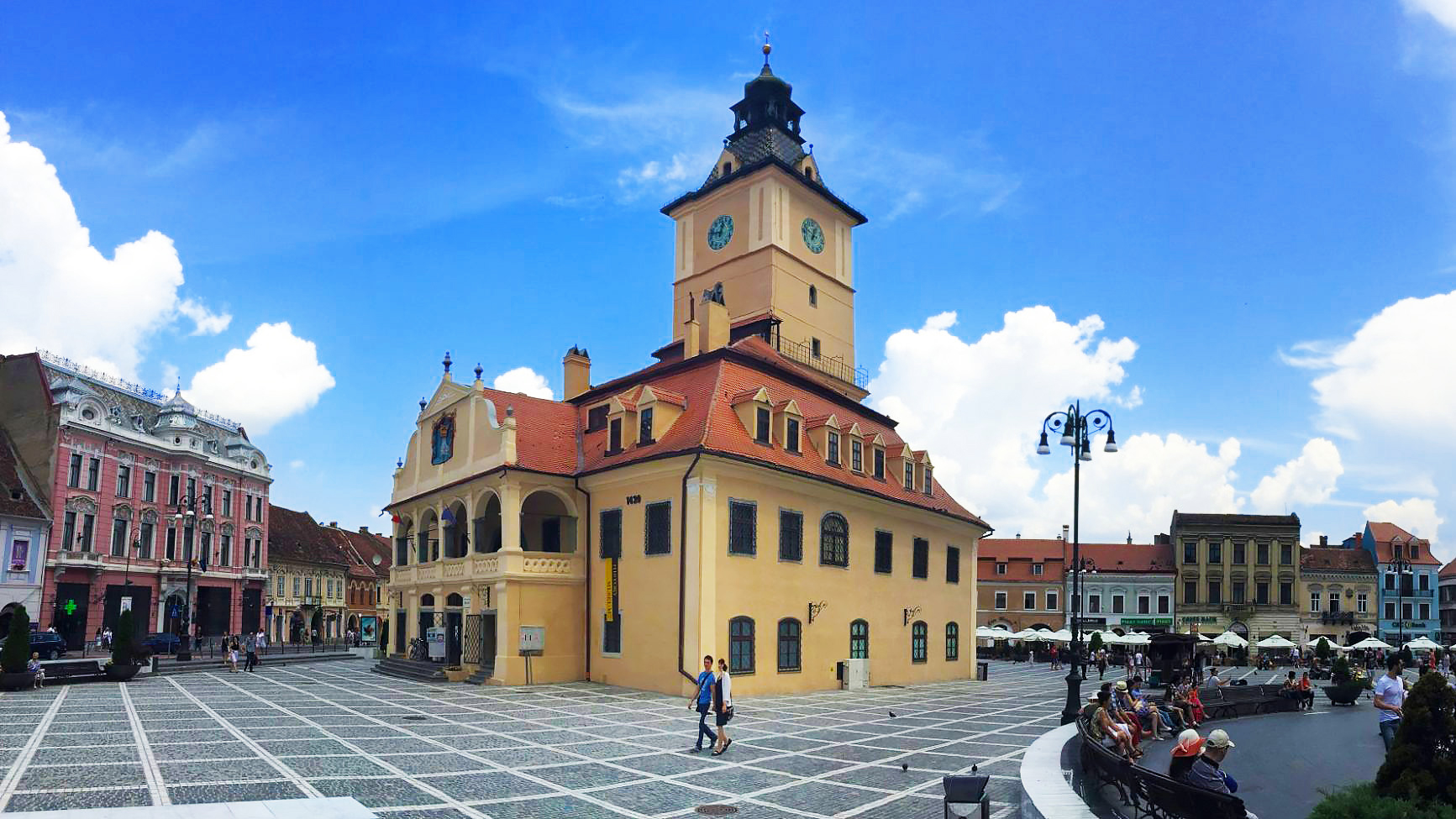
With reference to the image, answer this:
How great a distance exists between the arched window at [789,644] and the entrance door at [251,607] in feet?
163

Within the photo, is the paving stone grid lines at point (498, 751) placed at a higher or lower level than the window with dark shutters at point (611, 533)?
lower

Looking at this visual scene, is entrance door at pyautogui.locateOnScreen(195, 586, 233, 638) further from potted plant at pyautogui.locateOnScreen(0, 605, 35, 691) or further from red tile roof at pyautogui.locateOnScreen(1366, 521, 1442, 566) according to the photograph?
red tile roof at pyautogui.locateOnScreen(1366, 521, 1442, 566)

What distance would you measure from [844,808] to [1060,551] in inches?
2949

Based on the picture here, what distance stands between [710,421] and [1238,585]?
6331cm

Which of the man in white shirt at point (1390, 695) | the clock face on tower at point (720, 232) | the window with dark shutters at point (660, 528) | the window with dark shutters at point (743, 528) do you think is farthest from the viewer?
the clock face on tower at point (720, 232)

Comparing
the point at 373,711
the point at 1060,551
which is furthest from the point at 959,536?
the point at 1060,551

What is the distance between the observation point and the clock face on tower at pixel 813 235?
49188mm

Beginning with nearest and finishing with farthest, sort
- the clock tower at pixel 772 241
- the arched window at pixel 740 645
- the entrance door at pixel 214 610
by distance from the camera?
1. the arched window at pixel 740 645
2. the clock tower at pixel 772 241
3. the entrance door at pixel 214 610

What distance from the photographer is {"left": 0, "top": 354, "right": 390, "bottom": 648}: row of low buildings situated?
5106 cm

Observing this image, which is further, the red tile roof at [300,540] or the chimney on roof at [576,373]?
the red tile roof at [300,540]

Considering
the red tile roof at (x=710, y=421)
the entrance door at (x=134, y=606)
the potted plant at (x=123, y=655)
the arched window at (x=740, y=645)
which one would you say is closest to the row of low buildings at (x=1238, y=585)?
the red tile roof at (x=710, y=421)

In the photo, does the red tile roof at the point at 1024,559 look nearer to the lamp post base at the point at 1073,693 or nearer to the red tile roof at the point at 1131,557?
the red tile roof at the point at 1131,557

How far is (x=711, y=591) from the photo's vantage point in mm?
29594

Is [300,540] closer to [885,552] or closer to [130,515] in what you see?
[130,515]
